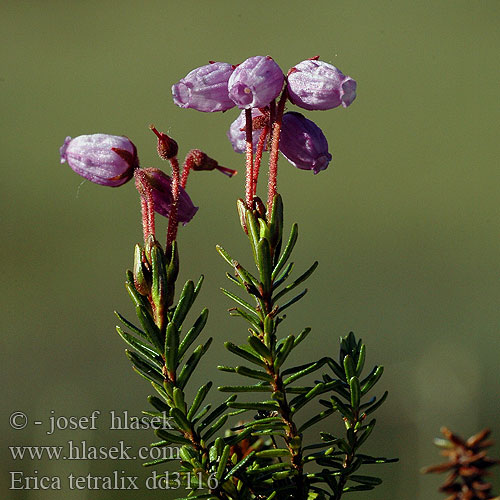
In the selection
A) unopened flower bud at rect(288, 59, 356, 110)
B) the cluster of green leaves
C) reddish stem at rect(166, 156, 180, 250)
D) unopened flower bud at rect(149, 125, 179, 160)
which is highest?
unopened flower bud at rect(288, 59, 356, 110)

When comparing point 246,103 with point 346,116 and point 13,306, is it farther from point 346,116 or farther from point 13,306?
point 346,116

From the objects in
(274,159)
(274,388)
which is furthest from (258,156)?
(274,388)

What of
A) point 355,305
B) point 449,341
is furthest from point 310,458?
point 355,305

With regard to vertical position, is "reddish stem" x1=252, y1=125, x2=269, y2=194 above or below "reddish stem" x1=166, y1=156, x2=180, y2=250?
above

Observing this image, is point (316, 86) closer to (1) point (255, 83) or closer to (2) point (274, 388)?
(1) point (255, 83)
